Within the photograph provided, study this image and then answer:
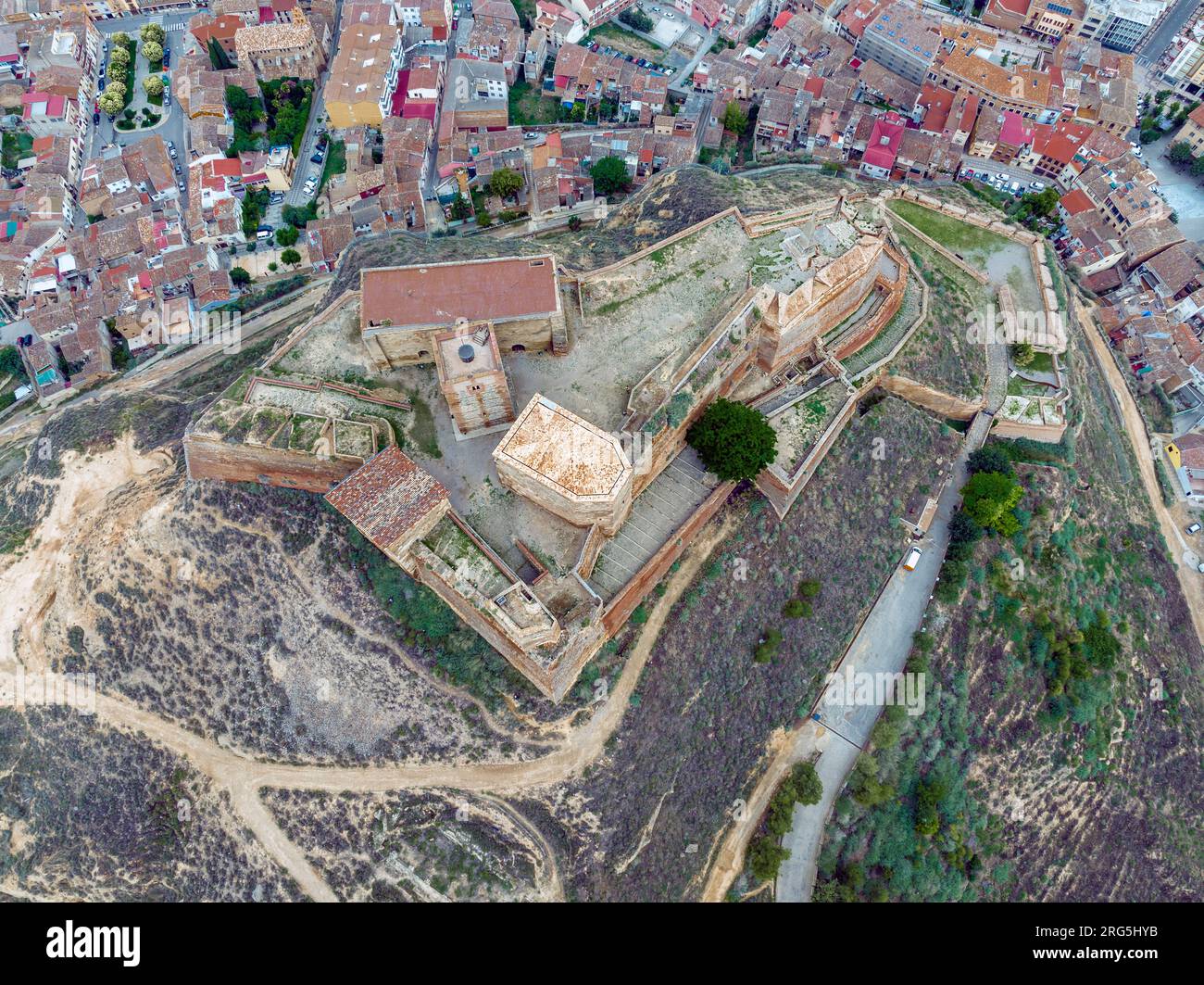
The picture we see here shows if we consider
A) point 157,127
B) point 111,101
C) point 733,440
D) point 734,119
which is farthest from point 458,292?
point 111,101

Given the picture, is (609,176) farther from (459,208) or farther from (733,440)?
(733,440)

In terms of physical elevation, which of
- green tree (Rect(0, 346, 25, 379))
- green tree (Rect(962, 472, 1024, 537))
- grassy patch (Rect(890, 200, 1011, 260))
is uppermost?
grassy patch (Rect(890, 200, 1011, 260))

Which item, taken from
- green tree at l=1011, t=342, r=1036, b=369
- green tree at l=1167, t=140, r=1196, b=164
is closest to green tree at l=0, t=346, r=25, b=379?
green tree at l=1011, t=342, r=1036, b=369

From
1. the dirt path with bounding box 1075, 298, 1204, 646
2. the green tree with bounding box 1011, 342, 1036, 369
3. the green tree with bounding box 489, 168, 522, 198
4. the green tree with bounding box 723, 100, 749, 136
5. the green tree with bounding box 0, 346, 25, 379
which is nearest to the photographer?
the green tree with bounding box 1011, 342, 1036, 369

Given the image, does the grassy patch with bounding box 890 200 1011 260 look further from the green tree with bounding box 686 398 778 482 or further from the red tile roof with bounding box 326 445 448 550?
the red tile roof with bounding box 326 445 448 550

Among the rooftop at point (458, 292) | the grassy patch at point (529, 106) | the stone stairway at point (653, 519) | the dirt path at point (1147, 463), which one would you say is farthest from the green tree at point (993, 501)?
the grassy patch at point (529, 106)

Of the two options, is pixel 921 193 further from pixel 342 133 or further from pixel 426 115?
pixel 342 133

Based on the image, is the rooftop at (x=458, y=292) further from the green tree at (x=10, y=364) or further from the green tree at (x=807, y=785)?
the green tree at (x=10, y=364)

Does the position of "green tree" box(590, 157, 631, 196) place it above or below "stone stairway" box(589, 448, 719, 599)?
above
